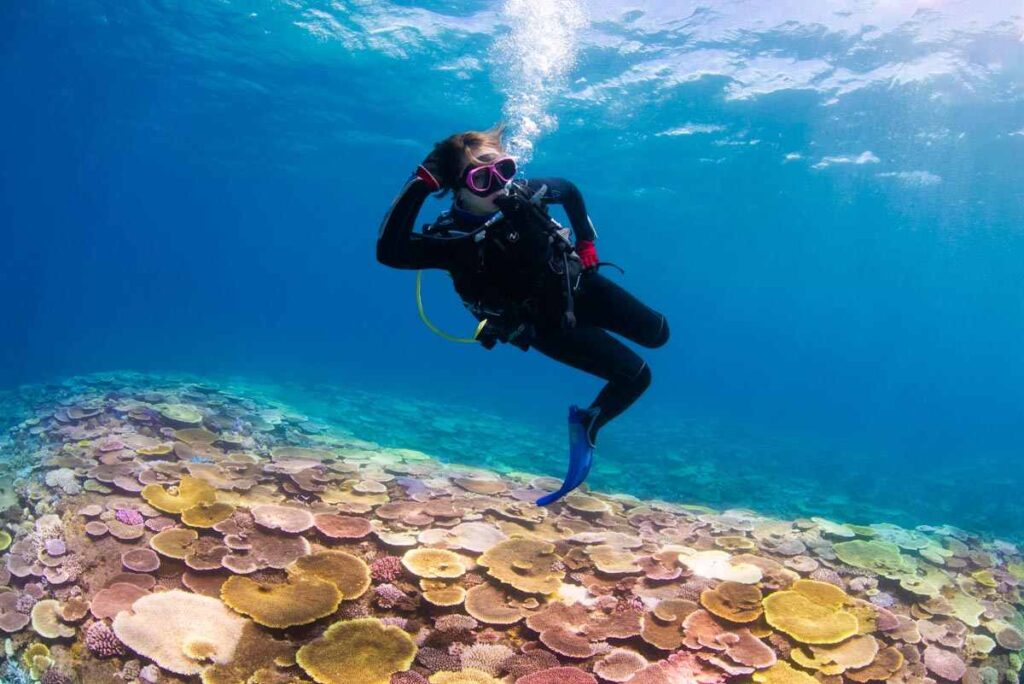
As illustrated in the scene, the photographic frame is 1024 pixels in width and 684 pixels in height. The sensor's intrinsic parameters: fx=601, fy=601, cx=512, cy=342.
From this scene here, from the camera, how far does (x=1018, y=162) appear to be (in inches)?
1067

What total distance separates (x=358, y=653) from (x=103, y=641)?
204cm

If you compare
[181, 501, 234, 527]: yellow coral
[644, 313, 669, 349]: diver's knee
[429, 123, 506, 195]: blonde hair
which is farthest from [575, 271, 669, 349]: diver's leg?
[181, 501, 234, 527]: yellow coral

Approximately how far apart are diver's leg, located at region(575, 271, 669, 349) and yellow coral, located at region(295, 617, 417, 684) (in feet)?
9.83

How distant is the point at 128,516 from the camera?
6320 millimetres

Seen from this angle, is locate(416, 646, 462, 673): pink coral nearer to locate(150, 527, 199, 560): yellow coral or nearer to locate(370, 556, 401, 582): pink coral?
locate(370, 556, 401, 582): pink coral

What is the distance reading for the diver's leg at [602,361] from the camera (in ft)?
16.2

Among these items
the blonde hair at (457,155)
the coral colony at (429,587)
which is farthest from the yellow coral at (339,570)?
the blonde hair at (457,155)

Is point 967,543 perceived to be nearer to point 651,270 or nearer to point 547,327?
point 547,327

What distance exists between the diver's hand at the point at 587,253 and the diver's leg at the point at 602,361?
1.73 feet

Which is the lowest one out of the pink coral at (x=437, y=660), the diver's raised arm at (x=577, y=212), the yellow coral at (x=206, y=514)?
the pink coral at (x=437, y=660)

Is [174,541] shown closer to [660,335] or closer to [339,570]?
[339,570]

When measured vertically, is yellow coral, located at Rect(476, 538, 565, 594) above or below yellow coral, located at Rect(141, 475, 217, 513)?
above

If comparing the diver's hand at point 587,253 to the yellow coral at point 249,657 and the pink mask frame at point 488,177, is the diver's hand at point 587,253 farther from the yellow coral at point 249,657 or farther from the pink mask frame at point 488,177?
the yellow coral at point 249,657

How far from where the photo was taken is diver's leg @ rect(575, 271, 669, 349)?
5.02 meters
